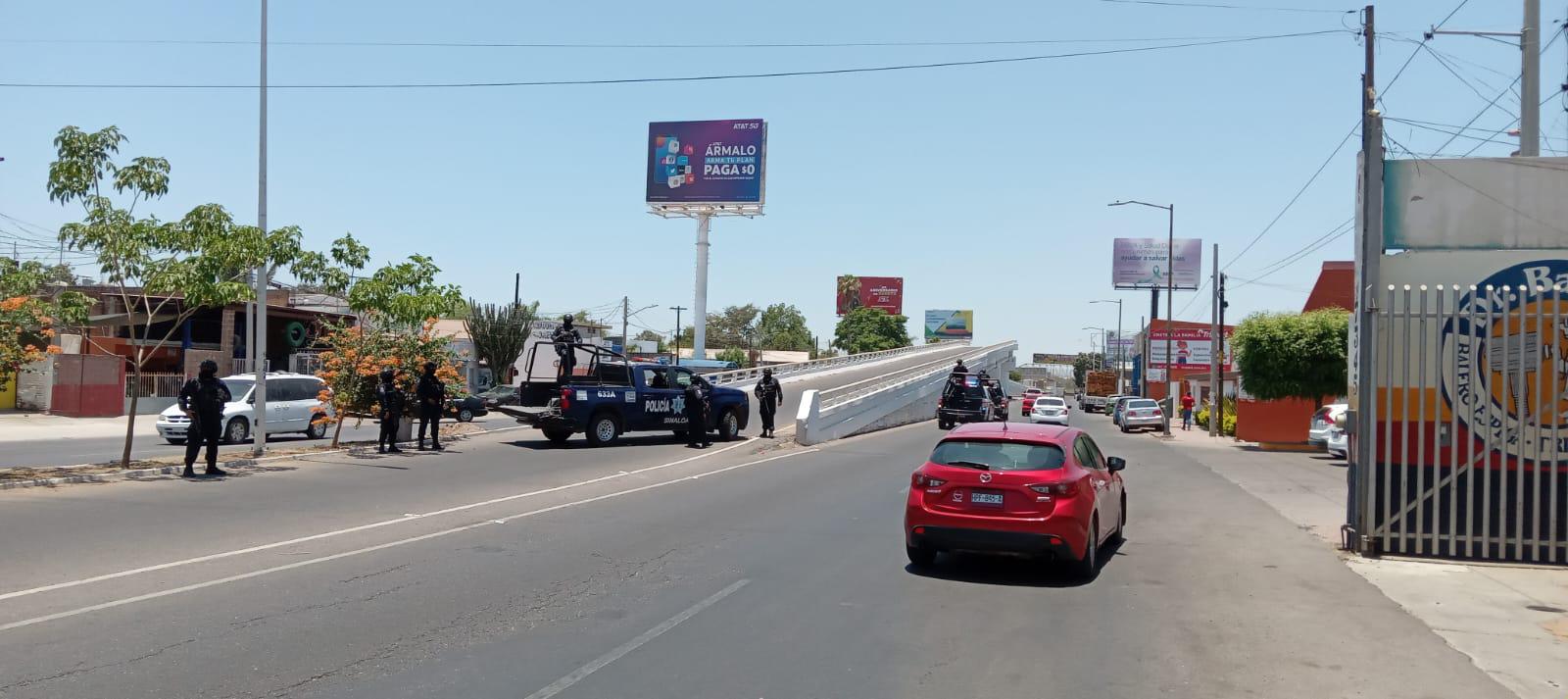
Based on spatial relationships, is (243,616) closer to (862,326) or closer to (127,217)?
(127,217)

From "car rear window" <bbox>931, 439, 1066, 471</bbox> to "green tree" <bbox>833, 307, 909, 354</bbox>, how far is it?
12434 cm

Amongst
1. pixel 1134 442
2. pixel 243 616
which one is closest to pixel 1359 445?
pixel 243 616

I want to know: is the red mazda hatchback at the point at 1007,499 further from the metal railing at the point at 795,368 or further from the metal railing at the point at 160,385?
the metal railing at the point at 160,385

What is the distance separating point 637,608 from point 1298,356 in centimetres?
3160

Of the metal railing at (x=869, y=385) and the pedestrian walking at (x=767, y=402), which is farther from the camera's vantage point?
the metal railing at (x=869, y=385)

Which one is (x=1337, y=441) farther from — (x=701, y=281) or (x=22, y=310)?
(x=701, y=281)

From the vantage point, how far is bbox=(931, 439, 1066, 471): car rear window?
1033cm

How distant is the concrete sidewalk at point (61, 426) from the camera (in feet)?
98.2

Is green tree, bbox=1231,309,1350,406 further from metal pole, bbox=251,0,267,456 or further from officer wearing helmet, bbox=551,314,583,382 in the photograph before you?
metal pole, bbox=251,0,267,456

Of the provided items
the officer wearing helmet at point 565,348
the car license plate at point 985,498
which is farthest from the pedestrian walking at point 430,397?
the car license plate at point 985,498

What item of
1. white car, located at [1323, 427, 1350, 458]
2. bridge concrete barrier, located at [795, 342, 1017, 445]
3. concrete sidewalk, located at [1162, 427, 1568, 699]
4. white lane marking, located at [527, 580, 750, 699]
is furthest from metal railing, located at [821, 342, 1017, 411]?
white lane marking, located at [527, 580, 750, 699]

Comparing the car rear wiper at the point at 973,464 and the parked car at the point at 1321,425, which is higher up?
the car rear wiper at the point at 973,464

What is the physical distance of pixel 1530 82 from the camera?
1681cm

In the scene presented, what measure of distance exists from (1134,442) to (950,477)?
90.1ft
